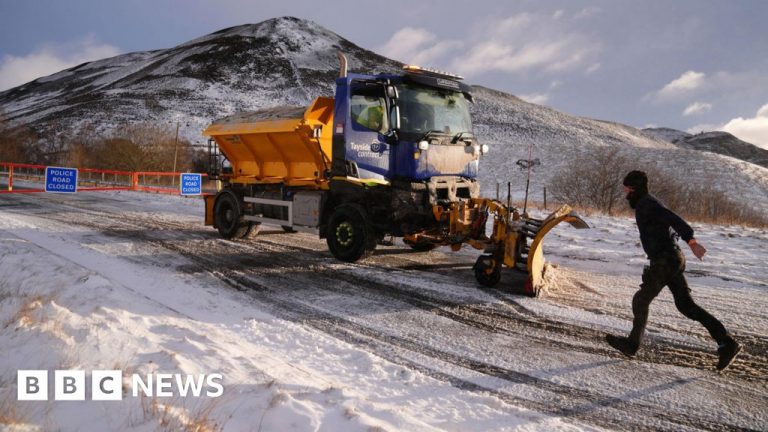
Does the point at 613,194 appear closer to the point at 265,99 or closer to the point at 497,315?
the point at 497,315

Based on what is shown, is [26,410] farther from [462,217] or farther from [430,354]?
[462,217]

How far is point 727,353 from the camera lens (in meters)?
4.04

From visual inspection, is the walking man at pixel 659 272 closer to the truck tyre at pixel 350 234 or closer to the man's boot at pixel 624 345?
the man's boot at pixel 624 345

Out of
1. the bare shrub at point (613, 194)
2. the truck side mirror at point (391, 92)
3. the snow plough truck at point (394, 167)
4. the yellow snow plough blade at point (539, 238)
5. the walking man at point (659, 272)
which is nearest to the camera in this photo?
the walking man at point (659, 272)

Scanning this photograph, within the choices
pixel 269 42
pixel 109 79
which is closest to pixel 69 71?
pixel 109 79

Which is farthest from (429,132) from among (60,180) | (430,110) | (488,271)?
(60,180)

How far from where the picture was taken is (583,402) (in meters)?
3.50

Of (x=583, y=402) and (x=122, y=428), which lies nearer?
(x=122, y=428)

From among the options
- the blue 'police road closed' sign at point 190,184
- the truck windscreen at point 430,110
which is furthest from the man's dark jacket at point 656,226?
the blue 'police road closed' sign at point 190,184

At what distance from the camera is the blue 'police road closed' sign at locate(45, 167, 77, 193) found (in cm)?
1810

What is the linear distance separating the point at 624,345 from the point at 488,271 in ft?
7.65

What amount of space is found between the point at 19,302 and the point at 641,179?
596 cm

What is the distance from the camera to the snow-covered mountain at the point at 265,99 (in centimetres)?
4362

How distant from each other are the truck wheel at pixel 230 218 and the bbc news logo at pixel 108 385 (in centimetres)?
669
